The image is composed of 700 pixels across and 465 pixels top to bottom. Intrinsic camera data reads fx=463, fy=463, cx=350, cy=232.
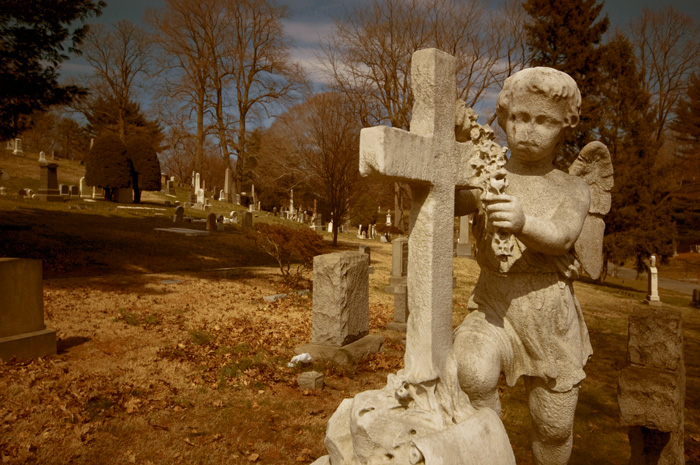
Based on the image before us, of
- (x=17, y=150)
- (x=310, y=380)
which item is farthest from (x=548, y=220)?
(x=17, y=150)

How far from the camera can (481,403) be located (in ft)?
6.91

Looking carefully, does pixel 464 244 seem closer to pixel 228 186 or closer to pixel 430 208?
pixel 228 186

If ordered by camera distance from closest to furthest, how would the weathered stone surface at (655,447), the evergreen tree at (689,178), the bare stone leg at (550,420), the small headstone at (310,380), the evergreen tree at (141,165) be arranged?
the bare stone leg at (550,420) → the weathered stone surface at (655,447) → the small headstone at (310,380) → the evergreen tree at (689,178) → the evergreen tree at (141,165)

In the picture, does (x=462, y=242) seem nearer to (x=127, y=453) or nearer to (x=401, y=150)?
(x=127, y=453)

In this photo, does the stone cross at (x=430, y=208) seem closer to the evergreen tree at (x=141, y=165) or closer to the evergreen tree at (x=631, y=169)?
the evergreen tree at (x=631, y=169)

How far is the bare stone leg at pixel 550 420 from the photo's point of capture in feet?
7.52

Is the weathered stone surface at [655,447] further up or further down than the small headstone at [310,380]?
further up

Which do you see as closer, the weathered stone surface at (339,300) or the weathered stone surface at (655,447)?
the weathered stone surface at (655,447)

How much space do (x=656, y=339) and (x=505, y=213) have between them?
7.25 ft

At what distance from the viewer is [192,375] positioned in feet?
20.3

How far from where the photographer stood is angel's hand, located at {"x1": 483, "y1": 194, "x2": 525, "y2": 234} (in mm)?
1901

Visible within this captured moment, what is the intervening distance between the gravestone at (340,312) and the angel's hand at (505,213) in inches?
221

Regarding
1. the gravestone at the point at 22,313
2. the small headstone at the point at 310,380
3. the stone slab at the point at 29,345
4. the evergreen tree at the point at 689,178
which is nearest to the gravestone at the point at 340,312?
the small headstone at the point at 310,380

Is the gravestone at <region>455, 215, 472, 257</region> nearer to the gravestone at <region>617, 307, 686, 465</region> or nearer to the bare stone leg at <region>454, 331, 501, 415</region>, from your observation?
the gravestone at <region>617, 307, 686, 465</region>
